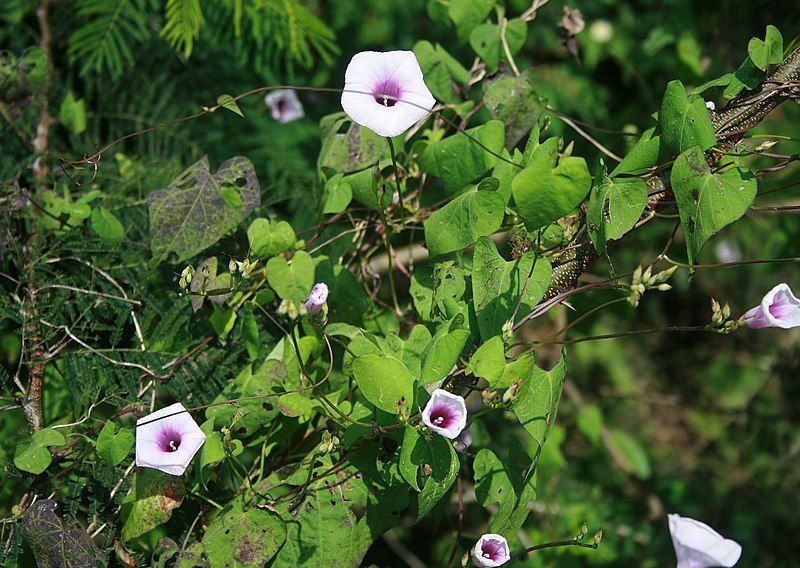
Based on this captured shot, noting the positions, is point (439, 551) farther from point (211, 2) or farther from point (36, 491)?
point (211, 2)

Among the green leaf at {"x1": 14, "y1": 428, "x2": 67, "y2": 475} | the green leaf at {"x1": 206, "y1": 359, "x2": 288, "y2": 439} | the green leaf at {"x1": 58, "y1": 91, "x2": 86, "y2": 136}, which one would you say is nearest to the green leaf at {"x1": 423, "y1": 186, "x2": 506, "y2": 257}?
the green leaf at {"x1": 206, "y1": 359, "x2": 288, "y2": 439}

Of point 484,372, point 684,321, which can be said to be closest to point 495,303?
point 484,372

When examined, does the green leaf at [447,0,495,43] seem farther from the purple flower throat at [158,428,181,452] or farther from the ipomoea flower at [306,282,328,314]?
the purple flower throat at [158,428,181,452]

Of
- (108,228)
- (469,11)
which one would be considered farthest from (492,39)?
(108,228)

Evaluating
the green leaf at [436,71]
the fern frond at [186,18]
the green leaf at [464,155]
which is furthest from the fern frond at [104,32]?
the green leaf at [464,155]

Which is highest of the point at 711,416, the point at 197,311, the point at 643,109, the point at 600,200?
the point at 600,200

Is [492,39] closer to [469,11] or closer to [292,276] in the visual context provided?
[469,11]
